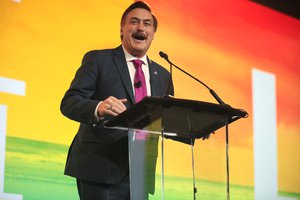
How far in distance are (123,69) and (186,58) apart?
1290 mm

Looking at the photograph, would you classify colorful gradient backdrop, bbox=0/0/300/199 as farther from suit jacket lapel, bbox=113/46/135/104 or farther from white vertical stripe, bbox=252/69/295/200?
suit jacket lapel, bbox=113/46/135/104

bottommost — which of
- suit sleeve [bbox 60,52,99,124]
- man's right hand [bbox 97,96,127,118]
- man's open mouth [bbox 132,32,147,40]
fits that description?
man's right hand [bbox 97,96,127,118]

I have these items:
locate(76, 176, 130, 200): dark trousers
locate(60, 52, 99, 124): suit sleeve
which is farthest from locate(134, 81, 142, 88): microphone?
locate(76, 176, 130, 200): dark trousers

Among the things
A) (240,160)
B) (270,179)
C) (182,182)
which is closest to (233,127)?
(240,160)

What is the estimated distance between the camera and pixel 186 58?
375cm

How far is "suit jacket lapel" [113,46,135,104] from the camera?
2454 millimetres

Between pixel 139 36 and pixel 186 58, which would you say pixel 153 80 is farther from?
pixel 186 58

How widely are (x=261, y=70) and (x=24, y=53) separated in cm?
192

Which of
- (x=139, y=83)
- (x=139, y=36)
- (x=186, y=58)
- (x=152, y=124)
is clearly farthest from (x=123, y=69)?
(x=186, y=58)

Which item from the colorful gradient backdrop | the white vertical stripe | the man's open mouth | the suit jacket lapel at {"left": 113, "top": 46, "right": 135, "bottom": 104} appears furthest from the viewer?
the white vertical stripe

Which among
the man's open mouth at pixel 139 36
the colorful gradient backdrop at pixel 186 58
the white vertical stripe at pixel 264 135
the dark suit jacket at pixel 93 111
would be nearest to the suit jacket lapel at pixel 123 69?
the dark suit jacket at pixel 93 111

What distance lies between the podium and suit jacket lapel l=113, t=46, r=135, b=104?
1.07ft

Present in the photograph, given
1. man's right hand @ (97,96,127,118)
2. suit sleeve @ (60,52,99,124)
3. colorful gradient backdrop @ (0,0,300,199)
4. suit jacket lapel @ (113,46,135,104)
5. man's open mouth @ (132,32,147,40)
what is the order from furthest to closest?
colorful gradient backdrop @ (0,0,300,199), man's open mouth @ (132,32,147,40), suit jacket lapel @ (113,46,135,104), suit sleeve @ (60,52,99,124), man's right hand @ (97,96,127,118)

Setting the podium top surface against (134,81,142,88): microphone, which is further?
(134,81,142,88): microphone
